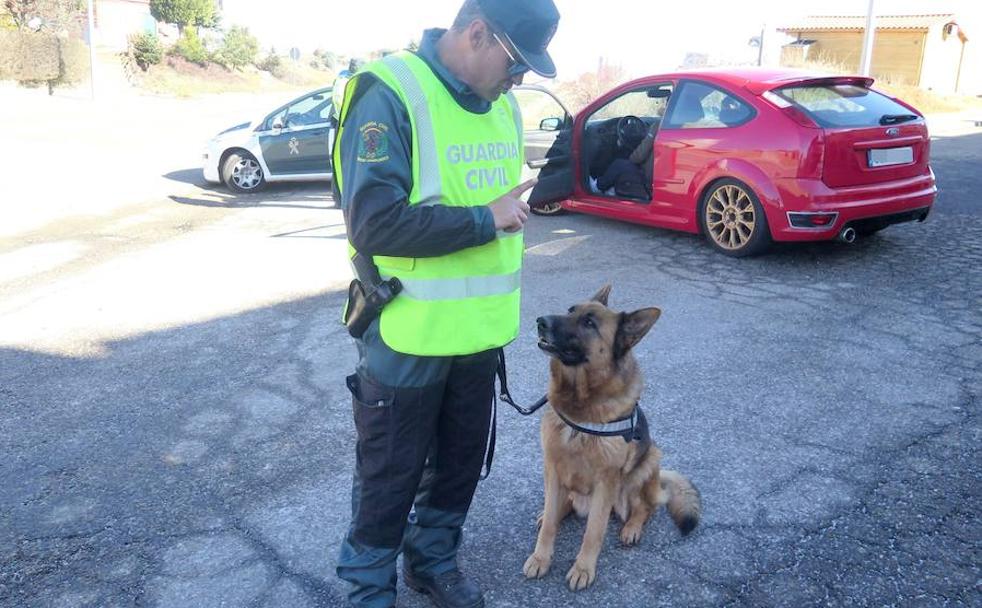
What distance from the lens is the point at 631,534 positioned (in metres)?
3.08

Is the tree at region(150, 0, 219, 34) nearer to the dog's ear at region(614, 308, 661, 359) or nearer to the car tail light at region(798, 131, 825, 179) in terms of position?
the car tail light at region(798, 131, 825, 179)

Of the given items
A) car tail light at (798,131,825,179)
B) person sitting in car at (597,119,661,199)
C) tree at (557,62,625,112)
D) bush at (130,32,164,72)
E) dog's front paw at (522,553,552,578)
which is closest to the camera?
dog's front paw at (522,553,552,578)

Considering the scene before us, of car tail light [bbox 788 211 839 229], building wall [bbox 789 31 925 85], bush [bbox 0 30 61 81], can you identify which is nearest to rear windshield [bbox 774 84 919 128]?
car tail light [bbox 788 211 839 229]

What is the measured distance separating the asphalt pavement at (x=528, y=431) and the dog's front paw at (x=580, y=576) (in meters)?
0.03

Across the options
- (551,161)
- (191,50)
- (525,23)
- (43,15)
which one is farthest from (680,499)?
(191,50)

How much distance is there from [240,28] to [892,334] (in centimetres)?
4998

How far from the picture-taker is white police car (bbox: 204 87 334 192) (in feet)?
37.6

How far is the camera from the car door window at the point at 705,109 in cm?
685

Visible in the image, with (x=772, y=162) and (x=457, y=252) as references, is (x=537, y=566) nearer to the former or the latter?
(x=457, y=252)

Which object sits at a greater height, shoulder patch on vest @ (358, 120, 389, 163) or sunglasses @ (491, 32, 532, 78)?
sunglasses @ (491, 32, 532, 78)

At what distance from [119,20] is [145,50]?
50.6 ft

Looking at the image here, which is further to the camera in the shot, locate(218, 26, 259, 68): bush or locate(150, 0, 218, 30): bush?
locate(150, 0, 218, 30): bush

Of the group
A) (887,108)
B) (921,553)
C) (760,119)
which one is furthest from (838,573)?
(887,108)

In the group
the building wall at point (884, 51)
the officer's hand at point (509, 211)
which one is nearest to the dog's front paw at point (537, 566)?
the officer's hand at point (509, 211)
